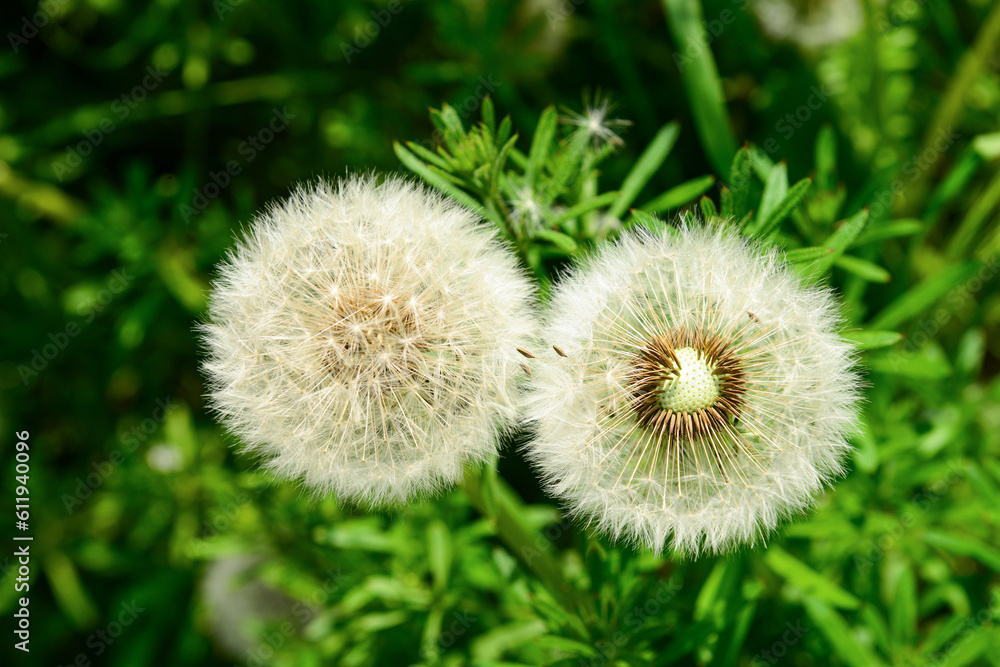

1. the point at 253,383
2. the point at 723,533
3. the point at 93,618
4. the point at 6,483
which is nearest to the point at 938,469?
the point at 723,533

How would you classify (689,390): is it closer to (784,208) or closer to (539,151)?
(784,208)

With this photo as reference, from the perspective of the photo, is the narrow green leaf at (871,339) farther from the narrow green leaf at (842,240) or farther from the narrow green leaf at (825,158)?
the narrow green leaf at (825,158)

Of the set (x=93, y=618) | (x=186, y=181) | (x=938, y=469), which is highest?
(x=186, y=181)

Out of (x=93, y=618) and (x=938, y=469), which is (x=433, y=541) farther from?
(x=93, y=618)

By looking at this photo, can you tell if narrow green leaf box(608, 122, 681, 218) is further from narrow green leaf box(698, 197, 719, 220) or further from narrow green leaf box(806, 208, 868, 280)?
narrow green leaf box(806, 208, 868, 280)

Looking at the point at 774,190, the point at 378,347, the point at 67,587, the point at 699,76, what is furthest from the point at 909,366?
the point at 67,587

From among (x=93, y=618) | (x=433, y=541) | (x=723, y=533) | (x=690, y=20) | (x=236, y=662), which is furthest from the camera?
(x=93, y=618)
